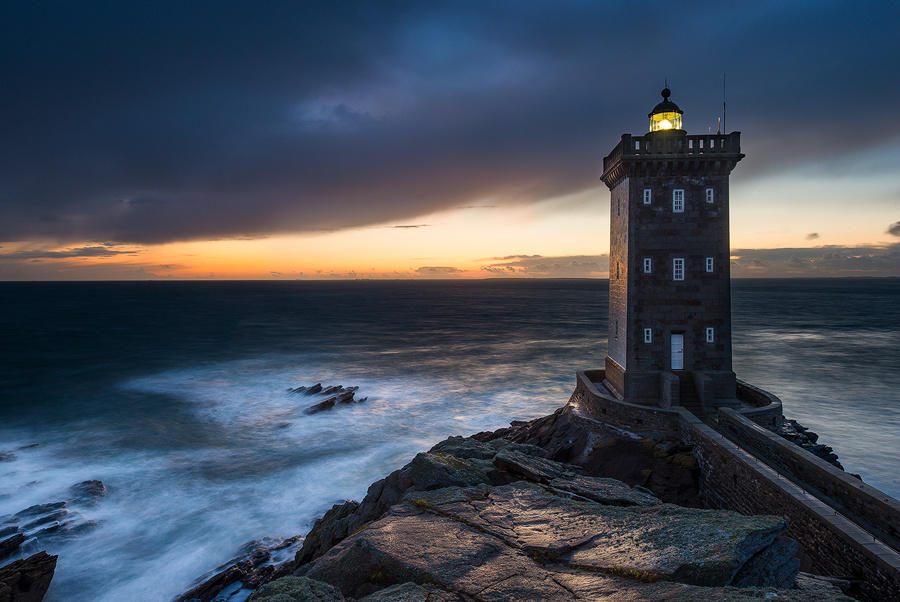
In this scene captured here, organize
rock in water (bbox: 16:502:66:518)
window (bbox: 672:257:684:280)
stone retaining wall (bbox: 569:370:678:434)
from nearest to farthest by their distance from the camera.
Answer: stone retaining wall (bbox: 569:370:678:434)
rock in water (bbox: 16:502:66:518)
window (bbox: 672:257:684:280)

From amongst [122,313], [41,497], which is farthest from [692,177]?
[122,313]

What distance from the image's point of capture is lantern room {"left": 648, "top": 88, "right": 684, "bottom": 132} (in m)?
18.1

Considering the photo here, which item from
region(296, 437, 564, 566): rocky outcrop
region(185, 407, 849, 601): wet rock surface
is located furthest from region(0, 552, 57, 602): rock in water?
region(185, 407, 849, 601): wet rock surface

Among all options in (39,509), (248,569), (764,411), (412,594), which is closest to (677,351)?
(764,411)

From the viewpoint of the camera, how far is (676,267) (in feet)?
58.0

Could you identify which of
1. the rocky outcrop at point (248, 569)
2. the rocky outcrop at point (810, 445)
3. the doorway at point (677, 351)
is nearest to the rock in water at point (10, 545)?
the rocky outcrop at point (248, 569)

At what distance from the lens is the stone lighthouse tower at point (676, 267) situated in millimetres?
17328

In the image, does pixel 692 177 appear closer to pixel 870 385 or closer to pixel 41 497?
pixel 41 497

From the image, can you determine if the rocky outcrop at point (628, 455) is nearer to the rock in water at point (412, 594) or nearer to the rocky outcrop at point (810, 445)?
the rocky outcrop at point (810, 445)

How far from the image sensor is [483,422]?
29.1m

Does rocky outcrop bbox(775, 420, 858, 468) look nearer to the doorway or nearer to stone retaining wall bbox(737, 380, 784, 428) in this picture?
stone retaining wall bbox(737, 380, 784, 428)

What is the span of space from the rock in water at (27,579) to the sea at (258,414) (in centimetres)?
129

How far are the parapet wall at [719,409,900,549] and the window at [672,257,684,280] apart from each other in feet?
16.9

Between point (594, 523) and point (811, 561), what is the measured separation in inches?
235
